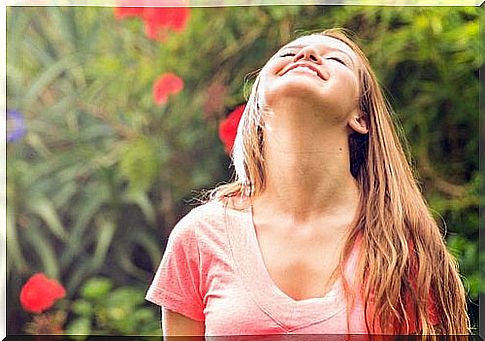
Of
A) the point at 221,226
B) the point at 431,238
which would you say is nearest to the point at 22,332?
the point at 221,226

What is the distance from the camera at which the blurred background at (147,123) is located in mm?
2762

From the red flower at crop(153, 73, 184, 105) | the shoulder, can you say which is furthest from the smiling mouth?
the shoulder

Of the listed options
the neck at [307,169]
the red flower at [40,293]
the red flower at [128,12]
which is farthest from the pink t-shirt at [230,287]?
the red flower at [128,12]

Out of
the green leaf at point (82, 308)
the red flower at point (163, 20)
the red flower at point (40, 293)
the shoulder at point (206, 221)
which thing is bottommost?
the green leaf at point (82, 308)

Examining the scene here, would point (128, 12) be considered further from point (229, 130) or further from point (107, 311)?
point (107, 311)

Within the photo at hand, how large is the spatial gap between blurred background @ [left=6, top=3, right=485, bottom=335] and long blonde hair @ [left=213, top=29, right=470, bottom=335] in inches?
1.7

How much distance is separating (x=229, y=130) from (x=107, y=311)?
2.19 feet

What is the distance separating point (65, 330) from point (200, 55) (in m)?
0.94

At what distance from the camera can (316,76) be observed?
2.69 m

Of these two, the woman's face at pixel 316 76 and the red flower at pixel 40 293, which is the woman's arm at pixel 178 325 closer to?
the red flower at pixel 40 293

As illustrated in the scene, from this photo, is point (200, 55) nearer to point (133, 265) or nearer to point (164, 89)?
point (164, 89)

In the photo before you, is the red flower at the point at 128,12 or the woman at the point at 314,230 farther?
the red flower at the point at 128,12

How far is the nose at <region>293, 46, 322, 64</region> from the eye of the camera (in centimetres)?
272

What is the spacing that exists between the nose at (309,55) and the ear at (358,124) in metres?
0.19
